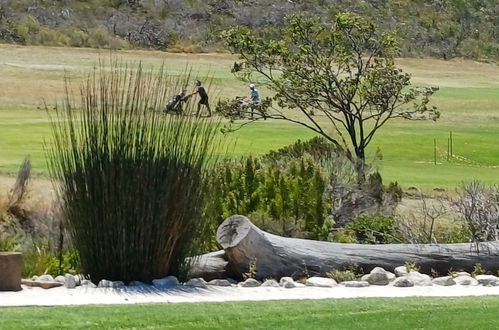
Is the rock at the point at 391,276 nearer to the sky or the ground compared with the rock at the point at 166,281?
nearer to the ground

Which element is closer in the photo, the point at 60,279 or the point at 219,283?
the point at 60,279

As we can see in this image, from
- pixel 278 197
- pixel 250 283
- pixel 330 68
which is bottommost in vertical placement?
pixel 250 283

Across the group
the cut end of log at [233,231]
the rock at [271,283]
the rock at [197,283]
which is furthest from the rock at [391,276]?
the rock at [197,283]

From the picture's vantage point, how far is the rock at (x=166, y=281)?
14.2 metres

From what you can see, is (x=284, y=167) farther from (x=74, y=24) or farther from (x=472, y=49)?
(x=472, y=49)

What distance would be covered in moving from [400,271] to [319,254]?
1.10m

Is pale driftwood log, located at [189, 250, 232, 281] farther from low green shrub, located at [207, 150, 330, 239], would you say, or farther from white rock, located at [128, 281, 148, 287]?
low green shrub, located at [207, 150, 330, 239]

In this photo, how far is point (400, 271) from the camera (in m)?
15.7

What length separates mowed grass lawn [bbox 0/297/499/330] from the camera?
34.8 ft

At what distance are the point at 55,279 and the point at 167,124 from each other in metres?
2.37

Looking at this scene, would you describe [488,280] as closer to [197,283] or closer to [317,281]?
[317,281]

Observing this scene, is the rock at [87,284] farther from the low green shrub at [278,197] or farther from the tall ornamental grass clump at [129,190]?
the low green shrub at [278,197]

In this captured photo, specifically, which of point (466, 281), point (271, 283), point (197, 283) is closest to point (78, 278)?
point (197, 283)

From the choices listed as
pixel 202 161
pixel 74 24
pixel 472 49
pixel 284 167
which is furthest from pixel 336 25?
pixel 472 49
